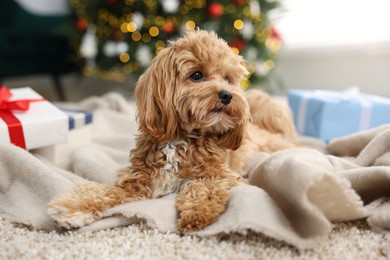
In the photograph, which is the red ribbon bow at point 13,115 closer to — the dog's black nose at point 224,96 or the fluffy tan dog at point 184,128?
the fluffy tan dog at point 184,128

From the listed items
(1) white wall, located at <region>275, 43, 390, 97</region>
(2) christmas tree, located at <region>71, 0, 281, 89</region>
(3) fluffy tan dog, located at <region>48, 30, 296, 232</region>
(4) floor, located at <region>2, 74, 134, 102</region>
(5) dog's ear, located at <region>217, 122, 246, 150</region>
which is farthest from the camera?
(4) floor, located at <region>2, 74, 134, 102</region>

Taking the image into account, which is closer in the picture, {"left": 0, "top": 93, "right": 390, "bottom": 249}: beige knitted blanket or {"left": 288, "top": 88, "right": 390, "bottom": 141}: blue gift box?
{"left": 0, "top": 93, "right": 390, "bottom": 249}: beige knitted blanket

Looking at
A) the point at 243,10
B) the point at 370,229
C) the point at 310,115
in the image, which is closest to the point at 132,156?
the point at 370,229

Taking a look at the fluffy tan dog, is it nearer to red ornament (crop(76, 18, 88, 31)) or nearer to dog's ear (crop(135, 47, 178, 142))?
dog's ear (crop(135, 47, 178, 142))

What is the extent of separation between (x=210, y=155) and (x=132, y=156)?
342 mm

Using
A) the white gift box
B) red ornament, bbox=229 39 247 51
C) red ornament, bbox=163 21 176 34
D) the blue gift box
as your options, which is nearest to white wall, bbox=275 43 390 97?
red ornament, bbox=229 39 247 51

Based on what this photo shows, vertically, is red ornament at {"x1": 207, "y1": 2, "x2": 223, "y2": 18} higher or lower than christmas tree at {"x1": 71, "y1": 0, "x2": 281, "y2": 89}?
higher

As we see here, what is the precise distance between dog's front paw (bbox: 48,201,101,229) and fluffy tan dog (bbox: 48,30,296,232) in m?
0.03

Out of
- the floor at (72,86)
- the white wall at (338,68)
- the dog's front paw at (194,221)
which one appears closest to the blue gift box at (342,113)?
the dog's front paw at (194,221)

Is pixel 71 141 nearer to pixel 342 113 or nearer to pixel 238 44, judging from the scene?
pixel 342 113

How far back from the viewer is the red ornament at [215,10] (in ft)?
13.3

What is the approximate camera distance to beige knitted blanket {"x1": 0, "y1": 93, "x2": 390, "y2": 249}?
138 centimetres

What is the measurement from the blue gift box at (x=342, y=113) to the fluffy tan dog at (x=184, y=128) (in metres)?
1.22

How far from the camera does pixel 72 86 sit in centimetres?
674
